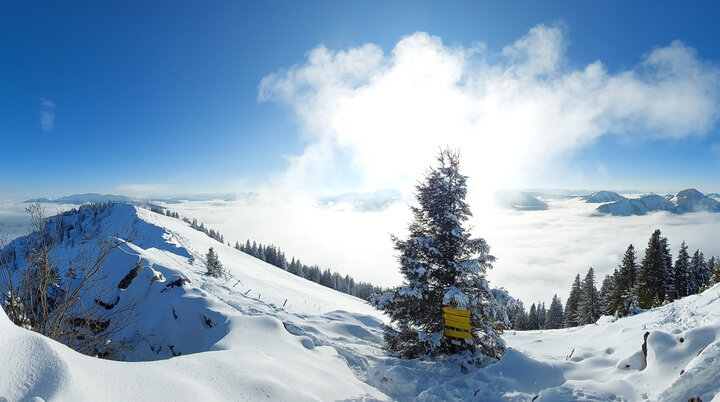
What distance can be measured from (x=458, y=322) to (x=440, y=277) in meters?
1.67

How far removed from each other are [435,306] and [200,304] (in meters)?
11.9

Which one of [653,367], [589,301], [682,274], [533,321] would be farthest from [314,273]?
[653,367]

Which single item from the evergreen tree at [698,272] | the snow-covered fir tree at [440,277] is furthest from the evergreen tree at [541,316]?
the snow-covered fir tree at [440,277]

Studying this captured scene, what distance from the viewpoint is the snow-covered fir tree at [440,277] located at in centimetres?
1034

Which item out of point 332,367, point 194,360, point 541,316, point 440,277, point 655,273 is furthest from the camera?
point 541,316

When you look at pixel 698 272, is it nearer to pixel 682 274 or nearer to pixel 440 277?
pixel 682 274

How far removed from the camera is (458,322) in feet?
32.9

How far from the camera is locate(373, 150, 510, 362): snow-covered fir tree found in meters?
10.3

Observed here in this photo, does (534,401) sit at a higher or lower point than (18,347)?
A: lower

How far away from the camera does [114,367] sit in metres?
4.48

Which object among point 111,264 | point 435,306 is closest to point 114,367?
point 435,306

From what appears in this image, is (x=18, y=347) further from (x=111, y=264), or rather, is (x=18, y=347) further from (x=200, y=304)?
(x=111, y=264)

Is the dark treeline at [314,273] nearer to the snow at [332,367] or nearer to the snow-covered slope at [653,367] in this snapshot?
the snow at [332,367]

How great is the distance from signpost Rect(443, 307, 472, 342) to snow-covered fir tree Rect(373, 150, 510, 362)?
0.91 feet
